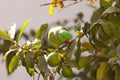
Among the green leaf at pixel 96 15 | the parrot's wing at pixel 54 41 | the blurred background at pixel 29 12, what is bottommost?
the blurred background at pixel 29 12

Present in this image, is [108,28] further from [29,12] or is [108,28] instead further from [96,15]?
[29,12]

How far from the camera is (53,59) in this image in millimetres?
658

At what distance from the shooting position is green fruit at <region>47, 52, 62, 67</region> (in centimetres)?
66

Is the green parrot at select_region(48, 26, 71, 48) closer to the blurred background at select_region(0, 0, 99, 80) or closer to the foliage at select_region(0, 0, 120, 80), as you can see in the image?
the foliage at select_region(0, 0, 120, 80)

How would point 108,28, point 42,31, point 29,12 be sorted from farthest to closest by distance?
point 29,12 → point 42,31 → point 108,28

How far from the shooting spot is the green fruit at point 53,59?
2.16 ft

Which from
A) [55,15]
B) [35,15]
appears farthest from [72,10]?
[35,15]

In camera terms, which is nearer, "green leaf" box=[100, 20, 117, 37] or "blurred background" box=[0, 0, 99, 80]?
"green leaf" box=[100, 20, 117, 37]

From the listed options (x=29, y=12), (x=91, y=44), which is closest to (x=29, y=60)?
(x=91, y=44)

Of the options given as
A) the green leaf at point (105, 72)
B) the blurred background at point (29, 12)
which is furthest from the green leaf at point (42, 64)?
the blurred background at point (29, 12)

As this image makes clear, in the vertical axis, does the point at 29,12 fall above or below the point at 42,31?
below

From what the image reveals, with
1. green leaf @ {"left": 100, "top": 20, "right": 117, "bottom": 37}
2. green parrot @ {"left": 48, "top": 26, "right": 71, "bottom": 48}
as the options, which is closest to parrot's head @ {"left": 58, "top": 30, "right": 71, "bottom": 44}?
green parrot @ {"left": 48, "top": 26, "right": 71, "bottom": 48}

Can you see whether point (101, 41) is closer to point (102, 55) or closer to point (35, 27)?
point (102, 55)

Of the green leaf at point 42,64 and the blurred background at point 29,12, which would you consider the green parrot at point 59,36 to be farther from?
the blurred background at point 29,12
